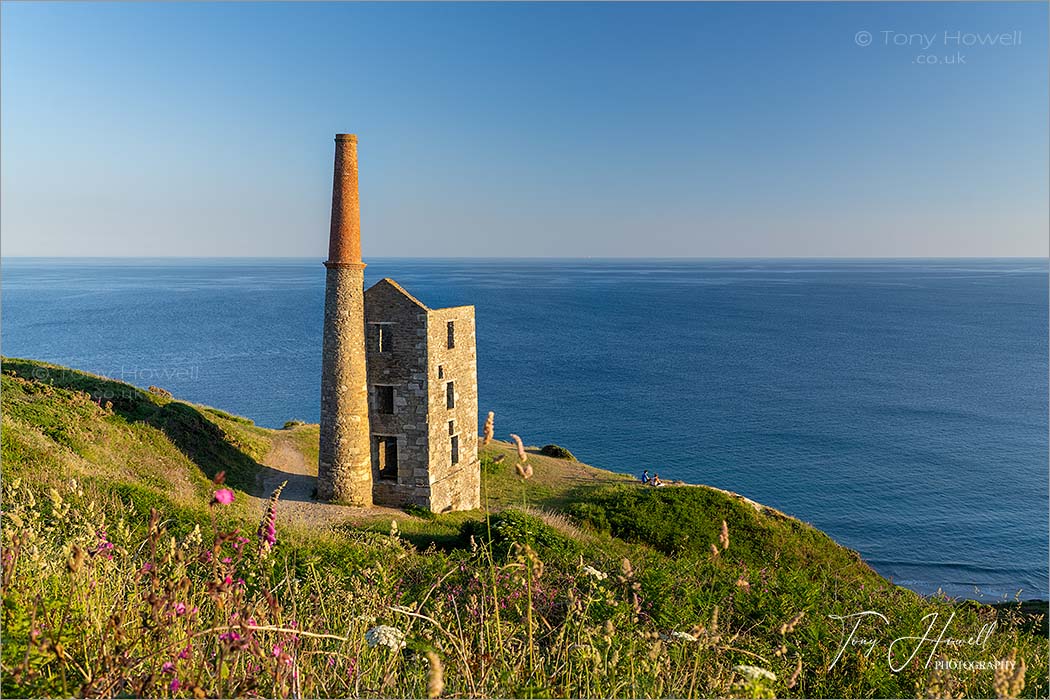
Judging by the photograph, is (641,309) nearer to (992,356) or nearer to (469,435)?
(992,356)

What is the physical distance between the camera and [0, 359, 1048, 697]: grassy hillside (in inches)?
146

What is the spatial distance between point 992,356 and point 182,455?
121 metres

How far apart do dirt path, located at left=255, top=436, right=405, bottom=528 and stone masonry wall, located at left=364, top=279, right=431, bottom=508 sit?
120 centimetres

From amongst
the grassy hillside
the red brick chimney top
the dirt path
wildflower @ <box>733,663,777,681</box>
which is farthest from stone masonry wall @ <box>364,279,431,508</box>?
wildflower @ <box>733,663,777,681</box>

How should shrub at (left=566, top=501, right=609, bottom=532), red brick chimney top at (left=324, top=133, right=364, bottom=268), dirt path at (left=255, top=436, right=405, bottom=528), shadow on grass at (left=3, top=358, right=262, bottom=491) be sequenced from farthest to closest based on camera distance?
A: shrub at (left=566, top=501, right=609, bottom=532), shadow on grass at (left=3, top=358, right=262, bottom=491), red brick chimney top at (left=324, top=133, right=364, bottom=268), dirt path at (left=255, top=436, right=405, bottom=528)

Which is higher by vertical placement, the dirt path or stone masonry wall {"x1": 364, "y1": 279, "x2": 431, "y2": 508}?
A: stone masonry wall {"x1": 364, "y1": 279, "x2": 431, "y2": 508}

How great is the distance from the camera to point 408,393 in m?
28.8

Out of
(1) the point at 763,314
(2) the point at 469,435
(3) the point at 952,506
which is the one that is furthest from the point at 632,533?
(1) the point at 763,314

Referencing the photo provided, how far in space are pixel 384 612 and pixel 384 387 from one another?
79.8 feet

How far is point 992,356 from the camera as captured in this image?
108m

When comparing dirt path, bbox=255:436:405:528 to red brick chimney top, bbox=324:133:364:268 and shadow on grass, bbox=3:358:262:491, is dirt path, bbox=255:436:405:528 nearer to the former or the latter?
shadow on grass, bbox=3:358:262:491

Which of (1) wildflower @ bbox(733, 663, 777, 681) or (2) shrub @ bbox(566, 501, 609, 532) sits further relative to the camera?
(2) shrub @ bbox(566, 501, 609, 532)

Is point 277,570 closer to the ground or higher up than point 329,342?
closer to the ground

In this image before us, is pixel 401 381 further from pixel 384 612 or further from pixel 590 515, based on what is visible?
pixel 384 612
